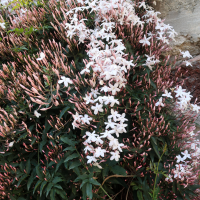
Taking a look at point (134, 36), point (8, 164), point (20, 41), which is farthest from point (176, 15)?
point (8, 164)

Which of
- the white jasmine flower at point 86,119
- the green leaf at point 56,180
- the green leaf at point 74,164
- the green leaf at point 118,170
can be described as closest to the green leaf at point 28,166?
the green leaf at point 56,180

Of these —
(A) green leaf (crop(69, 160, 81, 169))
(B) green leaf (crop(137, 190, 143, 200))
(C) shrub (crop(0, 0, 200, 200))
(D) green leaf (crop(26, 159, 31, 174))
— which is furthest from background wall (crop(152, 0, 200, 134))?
(D) green leaf (crop(26, 159, 31, 174))

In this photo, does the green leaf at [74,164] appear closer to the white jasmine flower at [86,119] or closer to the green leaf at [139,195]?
the white jasmine flower at [86,119]

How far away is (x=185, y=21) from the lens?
2.71 meters

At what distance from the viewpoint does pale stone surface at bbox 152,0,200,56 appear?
266 cm

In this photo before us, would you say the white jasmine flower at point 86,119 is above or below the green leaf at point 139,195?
above

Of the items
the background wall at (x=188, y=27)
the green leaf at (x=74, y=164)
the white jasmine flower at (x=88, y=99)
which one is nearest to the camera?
the green leaf at (x=74, y=164)

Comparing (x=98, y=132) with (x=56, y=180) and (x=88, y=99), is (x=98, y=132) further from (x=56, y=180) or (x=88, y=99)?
(x=56, y=180)

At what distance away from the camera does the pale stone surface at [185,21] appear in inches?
105

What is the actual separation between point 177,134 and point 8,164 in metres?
1.82

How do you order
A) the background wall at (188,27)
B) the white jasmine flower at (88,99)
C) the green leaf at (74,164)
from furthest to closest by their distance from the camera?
the background wall at (188,27)
the white jasmine flower at (88,99)
the green leaf at (74,164)

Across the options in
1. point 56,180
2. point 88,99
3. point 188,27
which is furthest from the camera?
point 188,27

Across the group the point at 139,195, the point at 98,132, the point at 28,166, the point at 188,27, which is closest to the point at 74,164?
the point at 98,132

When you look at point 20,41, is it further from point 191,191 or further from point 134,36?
point 191,191
